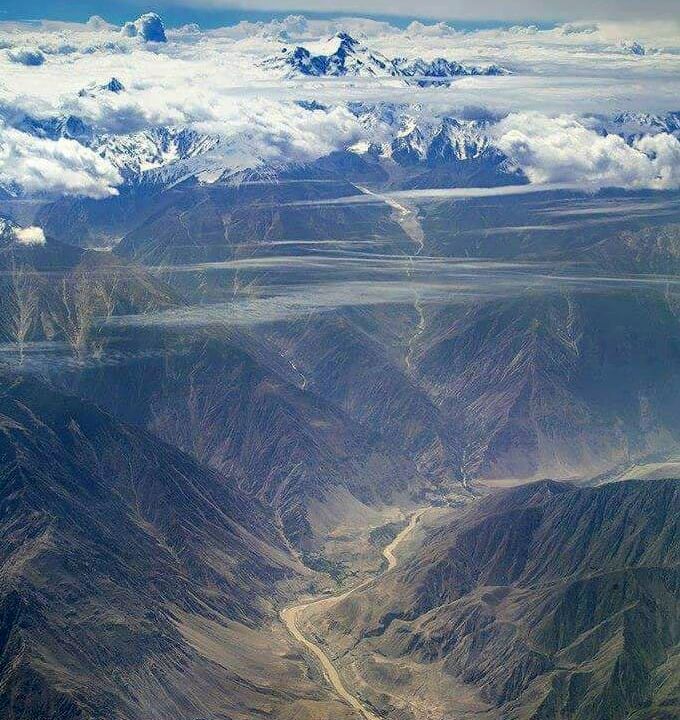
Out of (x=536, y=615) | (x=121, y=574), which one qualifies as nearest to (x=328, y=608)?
(x=121, y=574)

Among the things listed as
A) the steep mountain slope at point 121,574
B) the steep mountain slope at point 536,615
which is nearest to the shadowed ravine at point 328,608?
the steep mountain slope at point 536,615

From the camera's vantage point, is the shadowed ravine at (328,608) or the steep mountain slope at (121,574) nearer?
the steep mountain slope at (121,574)

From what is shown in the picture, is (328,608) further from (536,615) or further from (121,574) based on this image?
(536,615)

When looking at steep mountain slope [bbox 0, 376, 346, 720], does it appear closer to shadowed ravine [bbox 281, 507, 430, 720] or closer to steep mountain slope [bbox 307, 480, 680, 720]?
shadowed ravine [bbox 281, 507, 430, 720]

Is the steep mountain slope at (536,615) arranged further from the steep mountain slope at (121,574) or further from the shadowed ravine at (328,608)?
the steep mountain slope at (121,574)

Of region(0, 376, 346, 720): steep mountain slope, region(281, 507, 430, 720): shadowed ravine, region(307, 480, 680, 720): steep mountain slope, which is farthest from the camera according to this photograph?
region(281, 507, 430, 720): shadowed ravine

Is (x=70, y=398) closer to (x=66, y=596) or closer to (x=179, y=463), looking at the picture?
(x=179, y=463)

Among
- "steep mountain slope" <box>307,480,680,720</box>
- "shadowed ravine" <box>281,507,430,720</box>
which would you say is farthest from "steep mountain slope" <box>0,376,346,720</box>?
"steep mountain slope" <box>307,480,680,720</box>
